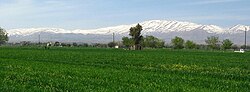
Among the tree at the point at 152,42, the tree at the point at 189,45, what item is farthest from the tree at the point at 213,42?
the tree at the point at 152,42

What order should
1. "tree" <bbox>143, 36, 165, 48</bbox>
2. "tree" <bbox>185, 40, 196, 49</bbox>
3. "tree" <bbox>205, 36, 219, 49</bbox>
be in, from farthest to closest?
Answer: "tree" <bbox>143, 36, 165, 48</bbox>
"tree" <bbox>185, 40, 196, 49</bbox>
"tree" <bbox>205, 36, 219, 49</bbox>

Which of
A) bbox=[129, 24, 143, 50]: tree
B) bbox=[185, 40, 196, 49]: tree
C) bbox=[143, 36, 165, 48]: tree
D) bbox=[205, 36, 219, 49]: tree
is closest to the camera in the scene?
bbox=[129, 24, 143, 50]: tree

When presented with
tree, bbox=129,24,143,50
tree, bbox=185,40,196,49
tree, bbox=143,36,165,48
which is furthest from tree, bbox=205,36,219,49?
tree, bbox=129,24,143,50

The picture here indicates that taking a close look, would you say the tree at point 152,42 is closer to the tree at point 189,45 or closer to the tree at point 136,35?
the tree at point 189,45

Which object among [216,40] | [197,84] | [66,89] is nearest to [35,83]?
[66,89]

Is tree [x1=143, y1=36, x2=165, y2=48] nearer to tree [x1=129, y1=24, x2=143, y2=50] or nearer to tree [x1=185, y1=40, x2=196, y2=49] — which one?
tree [x1=185, y1=40, x2=196, y2=49]

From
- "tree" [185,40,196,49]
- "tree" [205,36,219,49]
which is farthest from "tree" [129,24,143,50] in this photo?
"tree" [185,40,196,49]

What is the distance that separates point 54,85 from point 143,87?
140 inches

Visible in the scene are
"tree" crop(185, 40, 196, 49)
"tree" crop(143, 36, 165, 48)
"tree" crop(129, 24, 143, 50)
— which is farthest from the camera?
"tree" crop(143, 36, 165, 48)

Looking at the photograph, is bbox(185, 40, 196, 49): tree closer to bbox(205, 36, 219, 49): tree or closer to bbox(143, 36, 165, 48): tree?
bbox(205, 36, 219, 49): tree

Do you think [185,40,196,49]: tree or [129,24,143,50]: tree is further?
[185,40,196,49]: tree

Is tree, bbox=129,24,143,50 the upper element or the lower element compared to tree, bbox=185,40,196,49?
upper

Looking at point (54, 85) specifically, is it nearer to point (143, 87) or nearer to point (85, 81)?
point (85, 81)

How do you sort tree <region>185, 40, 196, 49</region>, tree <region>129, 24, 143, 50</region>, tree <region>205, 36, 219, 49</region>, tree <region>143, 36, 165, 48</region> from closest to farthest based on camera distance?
tree <region>129, 24, 143, 50</region>
tree <region>205, 36, 219, 49</region>
tree <region>185, 40, 196, 49</region>
tree <region>143, 36, 165, 48</region>
